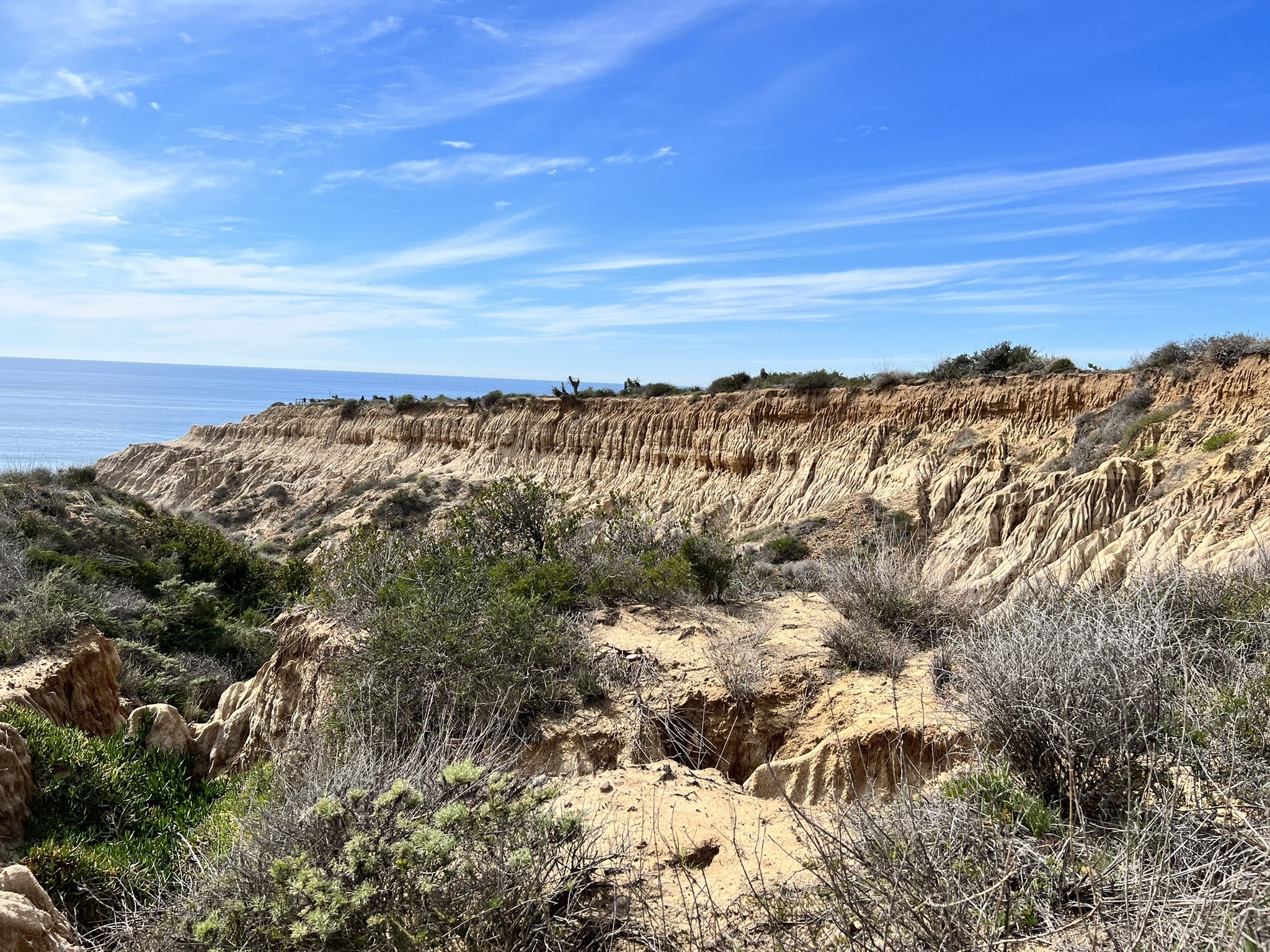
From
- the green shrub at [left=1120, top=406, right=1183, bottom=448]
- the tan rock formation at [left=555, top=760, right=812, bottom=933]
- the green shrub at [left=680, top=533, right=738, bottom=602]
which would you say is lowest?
the tan rock formation at [left=555, top=760, right=812, bottom=933]

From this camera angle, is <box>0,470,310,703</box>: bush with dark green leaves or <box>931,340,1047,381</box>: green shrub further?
<box>931,340,1047,381</box>: green shrub

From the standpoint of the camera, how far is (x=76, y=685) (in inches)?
390

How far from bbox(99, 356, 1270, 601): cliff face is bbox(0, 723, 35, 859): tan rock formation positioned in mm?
10889

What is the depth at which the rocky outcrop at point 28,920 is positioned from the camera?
12.3 feet

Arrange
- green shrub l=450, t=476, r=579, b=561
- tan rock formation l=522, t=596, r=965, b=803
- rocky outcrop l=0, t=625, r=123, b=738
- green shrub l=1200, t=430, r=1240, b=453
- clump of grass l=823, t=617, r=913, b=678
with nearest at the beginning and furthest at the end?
tan rock formation l=522, t=596, r=965, b=803, clump of grass l=823, t=617, r=913, b=678, rocky outcrop l=0, t=625, r=123, b=738, green shrub l=450, t=476, r=579, b=561, green shrub l=1200, t=430, r=1240, b=453

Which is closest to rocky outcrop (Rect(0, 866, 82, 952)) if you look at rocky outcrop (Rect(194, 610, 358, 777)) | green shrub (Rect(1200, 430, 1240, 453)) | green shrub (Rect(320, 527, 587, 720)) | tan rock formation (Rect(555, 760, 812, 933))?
green shrub (Rect(320, 527, 587, 720))

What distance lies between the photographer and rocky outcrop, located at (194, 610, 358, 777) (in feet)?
25.6

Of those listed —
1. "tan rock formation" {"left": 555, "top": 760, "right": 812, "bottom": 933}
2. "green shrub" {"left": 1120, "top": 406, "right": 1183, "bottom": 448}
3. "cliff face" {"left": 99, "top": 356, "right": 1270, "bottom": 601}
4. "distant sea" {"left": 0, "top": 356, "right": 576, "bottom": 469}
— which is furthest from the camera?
"distant sea" {"left": 0, "top": 356, "right": 576, "bottom": 469}

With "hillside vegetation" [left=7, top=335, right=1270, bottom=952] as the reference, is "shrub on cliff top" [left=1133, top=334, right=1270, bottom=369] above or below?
above

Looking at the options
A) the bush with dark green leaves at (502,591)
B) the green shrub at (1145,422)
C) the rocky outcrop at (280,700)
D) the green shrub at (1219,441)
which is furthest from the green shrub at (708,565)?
the green shrub at (1145,422)

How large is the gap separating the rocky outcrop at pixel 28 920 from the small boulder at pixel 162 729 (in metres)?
5.85

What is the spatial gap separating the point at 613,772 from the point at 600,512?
5952 mm

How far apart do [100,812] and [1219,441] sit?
2096cm

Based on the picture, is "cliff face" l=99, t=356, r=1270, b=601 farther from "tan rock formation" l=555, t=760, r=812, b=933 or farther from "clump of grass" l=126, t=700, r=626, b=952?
"clump of grass" l=126, t=700, r=626, b=952
